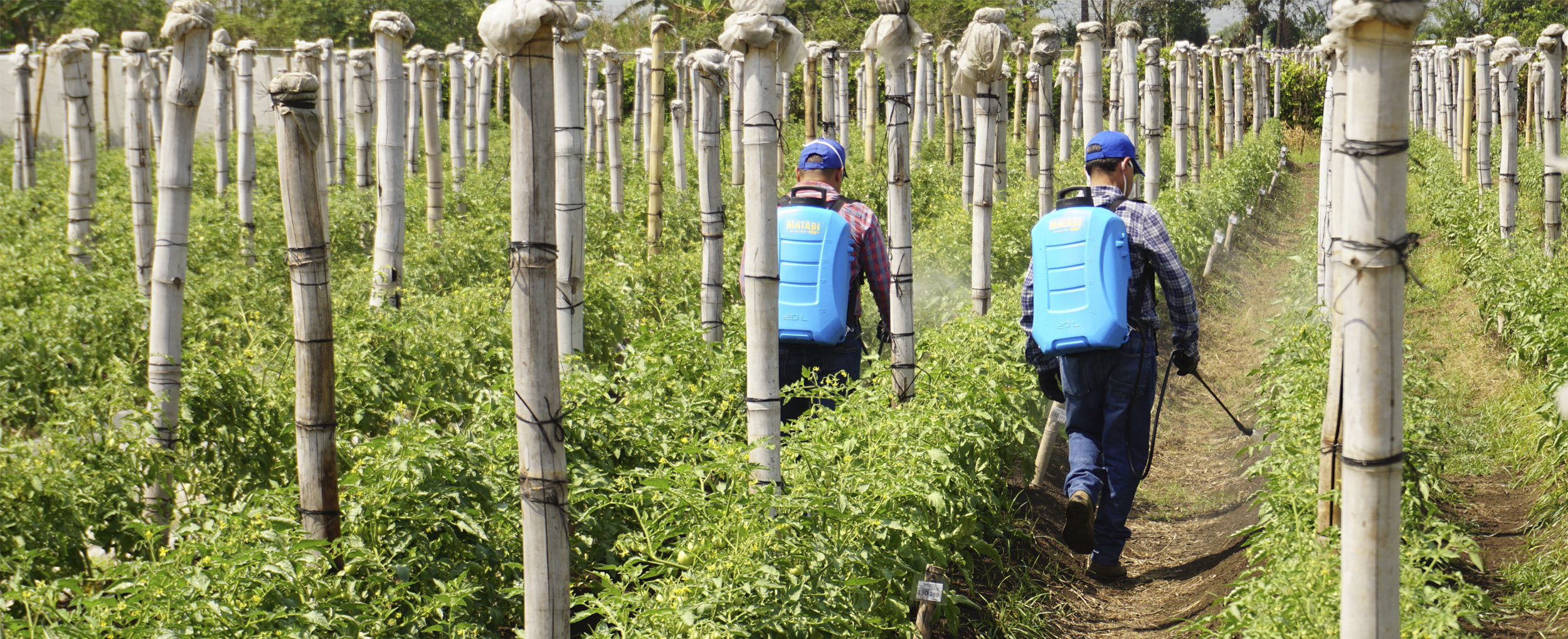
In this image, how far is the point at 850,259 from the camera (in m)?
5.10

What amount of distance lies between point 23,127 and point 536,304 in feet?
Answer: 44.8

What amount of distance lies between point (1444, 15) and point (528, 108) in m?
65.5

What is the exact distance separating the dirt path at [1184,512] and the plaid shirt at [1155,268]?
0.67 meters

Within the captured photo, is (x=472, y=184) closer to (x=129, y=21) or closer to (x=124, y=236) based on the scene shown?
(x=124, y=236)

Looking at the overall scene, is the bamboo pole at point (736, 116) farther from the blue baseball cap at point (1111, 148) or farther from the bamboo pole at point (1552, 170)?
the blue baseball cap at point (1111, 148)

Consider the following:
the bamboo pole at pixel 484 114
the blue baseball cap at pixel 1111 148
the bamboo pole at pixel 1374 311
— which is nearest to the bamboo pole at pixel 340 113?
the bamboo pole at pixel 484 114

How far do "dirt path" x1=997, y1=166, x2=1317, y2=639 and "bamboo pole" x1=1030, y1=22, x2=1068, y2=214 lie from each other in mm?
1683

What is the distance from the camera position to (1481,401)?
287 inches

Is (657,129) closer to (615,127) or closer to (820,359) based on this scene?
(615,127)

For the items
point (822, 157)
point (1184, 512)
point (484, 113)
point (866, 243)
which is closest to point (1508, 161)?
point (1184, 512)

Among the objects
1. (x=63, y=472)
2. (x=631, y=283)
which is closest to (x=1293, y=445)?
(x=63, y=472)

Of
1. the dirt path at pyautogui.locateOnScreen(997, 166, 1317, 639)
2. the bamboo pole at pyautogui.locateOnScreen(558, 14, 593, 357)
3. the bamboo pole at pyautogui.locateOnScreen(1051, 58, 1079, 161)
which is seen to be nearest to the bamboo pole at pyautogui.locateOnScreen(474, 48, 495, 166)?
the bamboo pole at pyautogui.locateOnScreen(1051, 58, 1079, 161)

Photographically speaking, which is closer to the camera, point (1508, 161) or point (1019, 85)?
point (1508, 161)

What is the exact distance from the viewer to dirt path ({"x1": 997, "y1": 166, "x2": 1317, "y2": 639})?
192 inches
